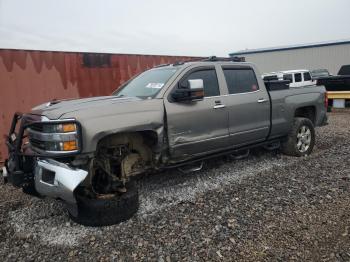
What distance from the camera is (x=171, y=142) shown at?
433 cm

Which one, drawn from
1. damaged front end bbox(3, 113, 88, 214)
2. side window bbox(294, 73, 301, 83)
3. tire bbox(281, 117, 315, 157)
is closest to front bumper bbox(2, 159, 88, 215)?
damaged front end bbox(3, 113, 88, 214)

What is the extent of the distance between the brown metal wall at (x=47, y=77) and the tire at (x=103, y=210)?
3943 millimetres

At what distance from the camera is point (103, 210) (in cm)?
366

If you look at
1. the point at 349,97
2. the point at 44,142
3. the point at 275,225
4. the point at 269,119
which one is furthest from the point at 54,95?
the point at 349,97

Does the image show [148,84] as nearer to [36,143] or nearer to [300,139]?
[36,143]

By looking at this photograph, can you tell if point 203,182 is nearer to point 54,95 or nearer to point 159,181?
point 159,181

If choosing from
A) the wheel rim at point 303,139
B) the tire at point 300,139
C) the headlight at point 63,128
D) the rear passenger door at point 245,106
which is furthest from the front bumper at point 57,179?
the wheel rim at point 303,139

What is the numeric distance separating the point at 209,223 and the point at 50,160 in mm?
1832


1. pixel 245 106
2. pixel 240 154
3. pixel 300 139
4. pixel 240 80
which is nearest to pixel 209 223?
pixel 245 106

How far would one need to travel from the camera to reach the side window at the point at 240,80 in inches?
206

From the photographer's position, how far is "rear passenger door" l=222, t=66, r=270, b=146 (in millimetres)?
5109

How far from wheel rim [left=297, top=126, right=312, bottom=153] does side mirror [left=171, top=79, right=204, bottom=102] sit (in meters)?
2.86

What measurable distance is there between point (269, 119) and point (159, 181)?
2141 millimetres

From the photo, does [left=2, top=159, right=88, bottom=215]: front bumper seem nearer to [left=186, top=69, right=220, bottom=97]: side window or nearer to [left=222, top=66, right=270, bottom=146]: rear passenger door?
[left=186, top=69, right=220, bottom=97]: side window
